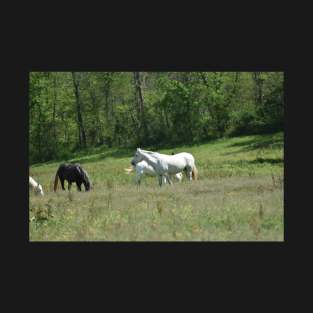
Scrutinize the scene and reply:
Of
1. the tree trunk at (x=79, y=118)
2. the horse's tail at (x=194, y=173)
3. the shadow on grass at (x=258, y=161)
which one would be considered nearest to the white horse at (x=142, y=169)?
the horse's tail at (x=194, y=173)

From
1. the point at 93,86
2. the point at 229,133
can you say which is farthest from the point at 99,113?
the point at 229,133

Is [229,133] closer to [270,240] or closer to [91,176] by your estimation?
[91,176]

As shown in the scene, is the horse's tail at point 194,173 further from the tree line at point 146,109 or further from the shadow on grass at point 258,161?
the tree line at point 146,109

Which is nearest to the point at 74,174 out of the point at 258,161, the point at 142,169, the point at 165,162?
the point at 142,169

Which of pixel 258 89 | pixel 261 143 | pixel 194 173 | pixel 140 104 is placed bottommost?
pixel 194 173

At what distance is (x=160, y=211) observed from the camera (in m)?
15.9

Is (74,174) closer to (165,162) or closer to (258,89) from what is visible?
(165,162)

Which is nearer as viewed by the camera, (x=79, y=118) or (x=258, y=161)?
(x=258, y=161)

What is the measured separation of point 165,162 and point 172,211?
7323 millimetres

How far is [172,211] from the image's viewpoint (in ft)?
52.5

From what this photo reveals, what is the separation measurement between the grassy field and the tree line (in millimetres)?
4853

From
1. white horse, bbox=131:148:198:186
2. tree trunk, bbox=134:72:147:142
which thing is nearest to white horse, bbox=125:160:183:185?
white horse, bbox=131:148:198:186

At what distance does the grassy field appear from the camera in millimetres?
14211

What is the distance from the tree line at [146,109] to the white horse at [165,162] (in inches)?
163
